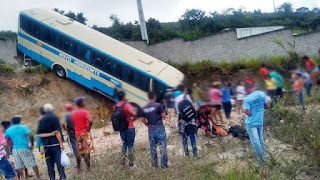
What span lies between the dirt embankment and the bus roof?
2452 mm

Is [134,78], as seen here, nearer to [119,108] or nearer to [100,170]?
[119,108]

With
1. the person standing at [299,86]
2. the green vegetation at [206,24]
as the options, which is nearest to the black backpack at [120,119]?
the person standing at [299,86]

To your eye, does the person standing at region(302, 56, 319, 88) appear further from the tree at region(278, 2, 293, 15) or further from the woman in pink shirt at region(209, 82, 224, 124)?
the tree at region(278, 2, 293, 15)

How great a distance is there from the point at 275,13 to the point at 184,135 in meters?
30.1

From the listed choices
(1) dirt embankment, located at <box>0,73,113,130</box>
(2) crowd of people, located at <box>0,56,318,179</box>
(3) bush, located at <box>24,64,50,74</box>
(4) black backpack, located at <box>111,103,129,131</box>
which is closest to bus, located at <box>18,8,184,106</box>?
(3) bush, located at <box>24,64,50,74</box>

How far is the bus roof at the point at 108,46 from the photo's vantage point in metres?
12.5

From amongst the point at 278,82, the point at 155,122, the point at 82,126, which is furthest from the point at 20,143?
the point at 278,82

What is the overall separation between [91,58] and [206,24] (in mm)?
16755

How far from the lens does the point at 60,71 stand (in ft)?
46.7

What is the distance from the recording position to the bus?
40.6ft

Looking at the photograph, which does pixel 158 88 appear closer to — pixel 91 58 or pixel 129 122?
pixel 91 58

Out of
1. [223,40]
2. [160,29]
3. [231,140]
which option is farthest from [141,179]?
[160,29]

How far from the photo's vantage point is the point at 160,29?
27094 mm

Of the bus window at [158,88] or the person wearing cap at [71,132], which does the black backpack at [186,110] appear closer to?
the person wearing cap at [71,132]
